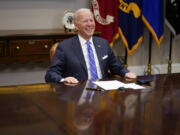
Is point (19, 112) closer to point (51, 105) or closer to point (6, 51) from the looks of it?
point (51, 105)

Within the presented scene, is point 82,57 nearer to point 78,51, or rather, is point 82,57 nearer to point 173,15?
point 78,51

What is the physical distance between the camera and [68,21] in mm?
4191

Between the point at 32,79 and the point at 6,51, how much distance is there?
74 cm

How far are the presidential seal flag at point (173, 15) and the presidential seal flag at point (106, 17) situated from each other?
0.72 meters

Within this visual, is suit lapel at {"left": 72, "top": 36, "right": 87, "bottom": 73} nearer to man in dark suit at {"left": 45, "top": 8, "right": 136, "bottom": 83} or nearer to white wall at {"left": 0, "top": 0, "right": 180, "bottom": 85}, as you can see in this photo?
man in dark suit at {"left": 45, "top": 8, "right": 136, "bottom": 83}

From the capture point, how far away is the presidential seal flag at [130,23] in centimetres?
449

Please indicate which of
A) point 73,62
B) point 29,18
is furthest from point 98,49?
point 29,18

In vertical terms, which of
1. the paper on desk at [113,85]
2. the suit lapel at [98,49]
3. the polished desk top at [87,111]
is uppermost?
the suit lapel at [98,49]

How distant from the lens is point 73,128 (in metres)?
1.50

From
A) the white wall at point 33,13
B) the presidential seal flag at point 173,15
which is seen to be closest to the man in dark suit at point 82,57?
the white wall at point 33,13

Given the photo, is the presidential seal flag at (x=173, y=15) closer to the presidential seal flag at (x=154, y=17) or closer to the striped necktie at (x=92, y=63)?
the presidential seal flag at (x=154, y=17)

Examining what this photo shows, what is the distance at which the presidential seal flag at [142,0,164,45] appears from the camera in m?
4.55

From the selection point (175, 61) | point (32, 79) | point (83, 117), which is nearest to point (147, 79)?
point (83, 117)

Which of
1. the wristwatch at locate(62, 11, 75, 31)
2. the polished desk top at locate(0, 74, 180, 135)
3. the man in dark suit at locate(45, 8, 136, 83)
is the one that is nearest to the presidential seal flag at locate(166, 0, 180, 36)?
the wristwatch at locate(62, 11, 75, 31)
